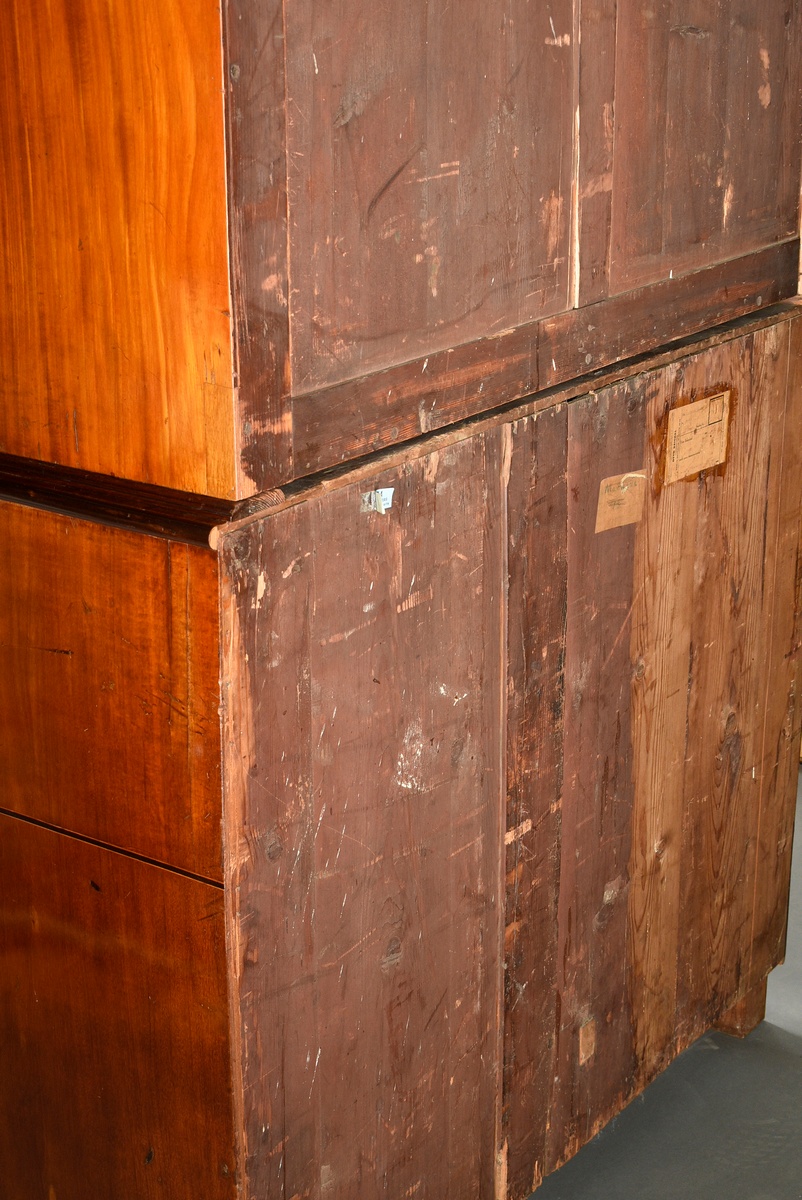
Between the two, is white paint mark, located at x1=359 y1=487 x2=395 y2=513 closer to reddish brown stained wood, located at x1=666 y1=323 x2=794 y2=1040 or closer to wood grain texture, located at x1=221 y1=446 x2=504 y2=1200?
wood grain texture, located at x1=221 y1=446 x2=504 y2=1200

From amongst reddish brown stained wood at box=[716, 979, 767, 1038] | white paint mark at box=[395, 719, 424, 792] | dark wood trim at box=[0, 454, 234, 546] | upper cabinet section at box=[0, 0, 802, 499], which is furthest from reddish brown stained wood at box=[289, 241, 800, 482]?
reddish brown stained wood at box=[716, 979, 767, 1038]

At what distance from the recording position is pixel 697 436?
6.72ft

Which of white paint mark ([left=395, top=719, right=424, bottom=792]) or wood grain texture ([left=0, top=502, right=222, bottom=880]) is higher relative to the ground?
wood grain texture ([left=0, top=502, right=222, bottom=880])

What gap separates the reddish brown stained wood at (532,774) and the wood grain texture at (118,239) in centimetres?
47

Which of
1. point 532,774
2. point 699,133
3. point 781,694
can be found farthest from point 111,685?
point 781,694

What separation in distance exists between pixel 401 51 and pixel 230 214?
293mm

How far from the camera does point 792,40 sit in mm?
2072

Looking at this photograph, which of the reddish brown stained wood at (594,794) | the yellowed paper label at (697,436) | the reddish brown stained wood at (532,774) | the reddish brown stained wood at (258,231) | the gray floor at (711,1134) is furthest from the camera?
the gray floor at (711,1134)

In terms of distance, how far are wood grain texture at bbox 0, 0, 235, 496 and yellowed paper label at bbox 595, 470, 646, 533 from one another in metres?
0.67

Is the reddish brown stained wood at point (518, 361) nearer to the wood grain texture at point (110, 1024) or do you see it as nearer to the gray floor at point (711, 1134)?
the wood grain texture at point (110, 1024)

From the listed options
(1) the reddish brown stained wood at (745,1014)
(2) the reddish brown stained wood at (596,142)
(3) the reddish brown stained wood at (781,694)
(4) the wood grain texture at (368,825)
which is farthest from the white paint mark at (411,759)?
(1) the reddish brown stained wood at (745,1014)

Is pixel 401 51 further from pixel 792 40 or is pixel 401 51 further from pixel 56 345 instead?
pixel 792 40

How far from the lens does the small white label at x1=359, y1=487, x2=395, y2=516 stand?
1.51 metres

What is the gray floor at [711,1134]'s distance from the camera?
2.28 meters
